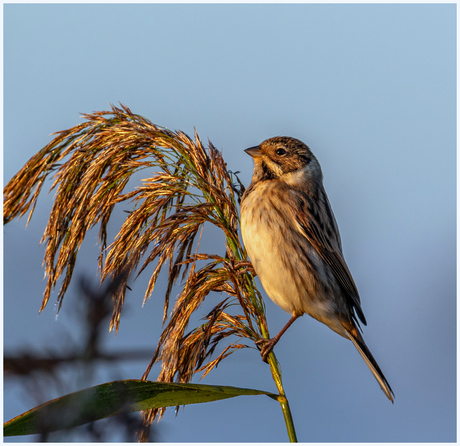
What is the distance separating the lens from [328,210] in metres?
3.18

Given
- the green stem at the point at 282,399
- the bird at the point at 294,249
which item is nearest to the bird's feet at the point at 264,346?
the green stem at the point at 282,399

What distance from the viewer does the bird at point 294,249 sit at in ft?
9.19

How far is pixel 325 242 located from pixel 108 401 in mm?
2397

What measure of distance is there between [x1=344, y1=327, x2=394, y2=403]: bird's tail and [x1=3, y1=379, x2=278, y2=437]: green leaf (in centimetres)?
105

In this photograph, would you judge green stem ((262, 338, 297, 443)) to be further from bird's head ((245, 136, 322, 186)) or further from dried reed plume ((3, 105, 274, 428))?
bird's head ((245, 136, 322, 186))

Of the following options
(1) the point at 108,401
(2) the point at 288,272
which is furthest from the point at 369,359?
(1) the point at 108,401

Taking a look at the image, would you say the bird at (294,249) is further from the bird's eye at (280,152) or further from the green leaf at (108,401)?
the green leaf at (108,401)

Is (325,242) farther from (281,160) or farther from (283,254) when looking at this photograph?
(281,160)

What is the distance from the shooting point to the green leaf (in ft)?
1.67

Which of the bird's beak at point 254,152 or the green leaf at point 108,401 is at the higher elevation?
the bird's beak at point 254,152

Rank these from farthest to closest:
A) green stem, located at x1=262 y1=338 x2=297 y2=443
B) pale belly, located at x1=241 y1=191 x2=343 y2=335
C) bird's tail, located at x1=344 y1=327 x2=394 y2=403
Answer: pale belly, located at x1=241 y1=191 x2=343 y2=335, bird's tail, located at x1=344 y1=327 x2=394 y2=403, green stem, located at x1=262 y1=338 x2=297 y2=443

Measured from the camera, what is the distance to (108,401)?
2.22 feet

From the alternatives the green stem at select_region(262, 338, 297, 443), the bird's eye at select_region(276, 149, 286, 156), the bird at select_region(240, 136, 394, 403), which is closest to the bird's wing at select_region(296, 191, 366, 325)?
the bird at select_region(240, 136, 394, 403)

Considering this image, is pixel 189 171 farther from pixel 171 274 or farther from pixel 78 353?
pixel 78 353
